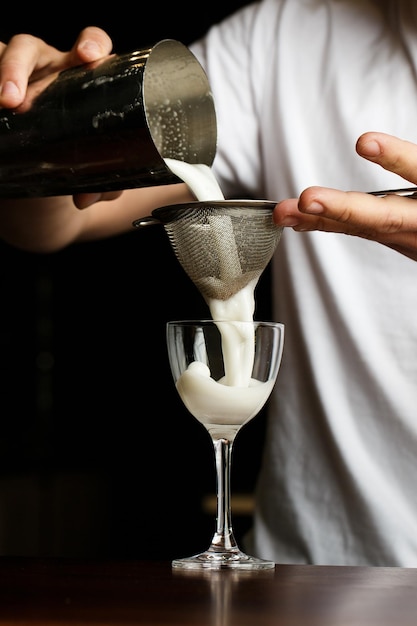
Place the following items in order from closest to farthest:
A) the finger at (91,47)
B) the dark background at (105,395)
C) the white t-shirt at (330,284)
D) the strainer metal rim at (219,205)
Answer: the strainer metal rim at (219,205)
the finger at (91,47)
the white t-shirt at (330,284)
the dark background at (105,395)

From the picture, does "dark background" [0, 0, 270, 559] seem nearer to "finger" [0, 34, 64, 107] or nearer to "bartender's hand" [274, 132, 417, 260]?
"finger" [0, 34, 64, 107]

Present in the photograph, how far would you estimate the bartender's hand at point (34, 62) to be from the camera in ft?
3.86

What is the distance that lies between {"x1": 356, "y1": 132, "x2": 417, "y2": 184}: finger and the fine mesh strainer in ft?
0.55

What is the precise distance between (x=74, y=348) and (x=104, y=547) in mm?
990

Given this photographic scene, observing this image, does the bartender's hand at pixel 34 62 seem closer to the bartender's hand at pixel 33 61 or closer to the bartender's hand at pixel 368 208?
the bartender's hand at pixel 33 61

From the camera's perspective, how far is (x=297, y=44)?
1661 millimetres

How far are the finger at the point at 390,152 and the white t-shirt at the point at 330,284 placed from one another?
472mm

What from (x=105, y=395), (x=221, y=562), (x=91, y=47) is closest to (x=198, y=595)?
(x=221, y=562)

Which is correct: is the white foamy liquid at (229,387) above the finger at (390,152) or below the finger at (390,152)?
below

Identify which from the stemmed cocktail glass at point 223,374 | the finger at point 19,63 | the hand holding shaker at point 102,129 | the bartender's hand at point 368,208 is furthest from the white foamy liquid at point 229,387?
the finger at point 19,63

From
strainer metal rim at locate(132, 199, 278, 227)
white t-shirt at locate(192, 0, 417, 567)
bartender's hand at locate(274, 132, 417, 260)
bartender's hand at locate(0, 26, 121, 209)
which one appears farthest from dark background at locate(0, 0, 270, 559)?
bartender's hand at locate(274, 132, 417, 260)

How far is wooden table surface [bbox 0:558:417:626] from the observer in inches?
28.7

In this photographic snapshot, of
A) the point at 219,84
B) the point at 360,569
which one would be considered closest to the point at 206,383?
the point at 360,569

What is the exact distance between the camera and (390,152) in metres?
0.99
